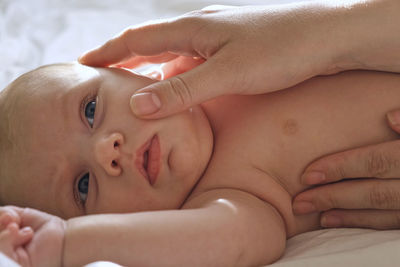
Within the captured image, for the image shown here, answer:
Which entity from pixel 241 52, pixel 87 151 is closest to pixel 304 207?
pixel 241 52

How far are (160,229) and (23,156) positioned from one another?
44 centimetres

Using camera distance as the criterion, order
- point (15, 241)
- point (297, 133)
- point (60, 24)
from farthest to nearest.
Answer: point (60, 24)
point (297, 133)
point (15, 241)

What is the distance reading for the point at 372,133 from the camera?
1.33 meters

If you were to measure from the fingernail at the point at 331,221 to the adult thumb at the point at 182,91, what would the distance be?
0.43 metres

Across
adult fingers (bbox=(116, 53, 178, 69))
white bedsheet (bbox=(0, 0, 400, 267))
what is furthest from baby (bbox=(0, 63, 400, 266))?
white bedsheet (bbox=(0, 0, 400, 267))

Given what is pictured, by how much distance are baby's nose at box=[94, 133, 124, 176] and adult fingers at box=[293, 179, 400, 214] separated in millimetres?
481

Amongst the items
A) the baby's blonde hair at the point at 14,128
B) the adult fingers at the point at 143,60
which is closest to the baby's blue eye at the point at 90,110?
the baby's blonde hair at the point at 14,128

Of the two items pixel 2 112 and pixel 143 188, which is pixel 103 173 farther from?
pixel 2 112

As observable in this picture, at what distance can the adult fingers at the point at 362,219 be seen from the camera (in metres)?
1.29

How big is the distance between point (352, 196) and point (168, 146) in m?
0.49

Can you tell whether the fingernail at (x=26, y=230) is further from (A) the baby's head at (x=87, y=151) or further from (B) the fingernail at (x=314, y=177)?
(B) the fingernail at (x=314, y=177)

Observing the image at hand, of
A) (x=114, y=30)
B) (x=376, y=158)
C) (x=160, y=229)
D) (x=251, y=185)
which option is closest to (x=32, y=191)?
(x=160, y=229)

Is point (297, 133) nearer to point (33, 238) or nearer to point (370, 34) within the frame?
point (370, 34)

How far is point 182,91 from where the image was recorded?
1.27m
